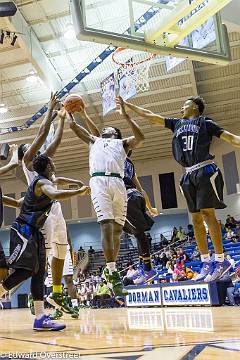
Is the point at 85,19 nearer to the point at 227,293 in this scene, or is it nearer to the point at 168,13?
the point at 168,13

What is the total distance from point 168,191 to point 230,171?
13.4ft

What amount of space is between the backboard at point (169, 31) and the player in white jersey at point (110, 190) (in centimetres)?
196

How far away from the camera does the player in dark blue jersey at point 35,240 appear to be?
351cm

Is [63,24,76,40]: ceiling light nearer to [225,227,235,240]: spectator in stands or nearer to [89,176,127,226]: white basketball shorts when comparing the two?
[225,227,235,240]: spectator in stands

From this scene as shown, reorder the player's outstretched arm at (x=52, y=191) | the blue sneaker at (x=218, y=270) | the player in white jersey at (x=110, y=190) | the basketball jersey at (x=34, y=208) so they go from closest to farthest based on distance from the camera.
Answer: the player's outstretched arm at (x=52, y=191), the basketball jersey at (x=34, y=208), the player in white jersey at (x=110, y=190), the blue sneaker at (x=218, y=270)

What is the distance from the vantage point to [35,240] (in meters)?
3.68

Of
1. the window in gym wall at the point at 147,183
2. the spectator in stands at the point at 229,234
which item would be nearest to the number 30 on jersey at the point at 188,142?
the spectator in stands at the point at 229,234

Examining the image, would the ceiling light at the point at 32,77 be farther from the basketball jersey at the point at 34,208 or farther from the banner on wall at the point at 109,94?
the basketball jersey at the point at 34,208

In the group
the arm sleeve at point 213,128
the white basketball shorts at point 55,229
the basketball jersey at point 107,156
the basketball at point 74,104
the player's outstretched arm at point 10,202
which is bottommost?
the white basketball shorts at point 55,229

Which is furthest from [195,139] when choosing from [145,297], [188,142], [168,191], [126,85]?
[168,191]

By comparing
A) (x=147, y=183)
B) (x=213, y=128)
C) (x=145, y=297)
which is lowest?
(x=145, y=297)

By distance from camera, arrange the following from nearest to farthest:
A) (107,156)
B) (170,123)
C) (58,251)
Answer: (107,156) → (58,251) → (170,123)

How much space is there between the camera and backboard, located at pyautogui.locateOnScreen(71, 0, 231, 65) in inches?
229

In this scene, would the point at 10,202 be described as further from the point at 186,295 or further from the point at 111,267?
the point at 186,295
